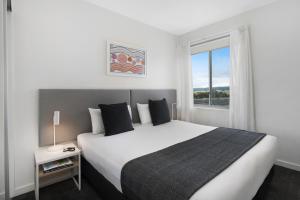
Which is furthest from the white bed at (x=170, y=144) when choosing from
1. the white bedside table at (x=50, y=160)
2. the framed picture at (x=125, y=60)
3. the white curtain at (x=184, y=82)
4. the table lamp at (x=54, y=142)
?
the white curtain at (x=184, y=82)

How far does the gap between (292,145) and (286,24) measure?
6.25ft

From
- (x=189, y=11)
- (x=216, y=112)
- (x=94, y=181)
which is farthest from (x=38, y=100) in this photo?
(x=216, y=112)

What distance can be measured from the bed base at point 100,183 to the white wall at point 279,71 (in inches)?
104

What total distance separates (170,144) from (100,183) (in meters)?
0.89

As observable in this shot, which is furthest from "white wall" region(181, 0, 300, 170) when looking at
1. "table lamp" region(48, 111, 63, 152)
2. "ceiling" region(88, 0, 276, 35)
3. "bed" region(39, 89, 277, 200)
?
"table lamp" region(48, 111, 63, 152)

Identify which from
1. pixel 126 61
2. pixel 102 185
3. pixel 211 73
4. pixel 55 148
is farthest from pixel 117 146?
pixel 211 73

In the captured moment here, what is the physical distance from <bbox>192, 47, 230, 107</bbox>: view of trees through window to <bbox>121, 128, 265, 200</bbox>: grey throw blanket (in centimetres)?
178

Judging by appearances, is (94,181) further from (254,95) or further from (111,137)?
(254,95)

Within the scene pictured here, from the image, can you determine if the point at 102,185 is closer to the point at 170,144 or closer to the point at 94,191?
the point at 94,191

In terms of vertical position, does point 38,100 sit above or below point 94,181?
above

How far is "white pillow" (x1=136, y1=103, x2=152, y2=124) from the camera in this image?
9.64 feet

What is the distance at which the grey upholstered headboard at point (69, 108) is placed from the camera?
2014mm

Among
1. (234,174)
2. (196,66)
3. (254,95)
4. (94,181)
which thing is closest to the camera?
(234,174)

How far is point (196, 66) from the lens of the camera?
390 centimetres
